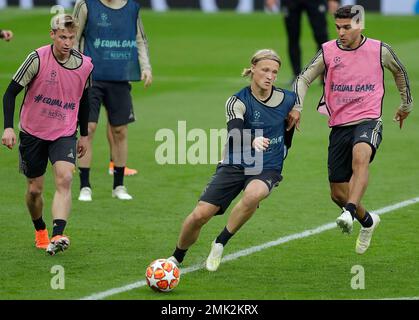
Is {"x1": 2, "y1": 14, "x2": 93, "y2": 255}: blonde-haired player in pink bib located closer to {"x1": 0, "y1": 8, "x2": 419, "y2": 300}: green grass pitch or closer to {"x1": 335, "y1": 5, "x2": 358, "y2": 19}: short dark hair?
{"x1": 0, "y1": 8, "x2": 419, "y2": 300}: green grass pitch

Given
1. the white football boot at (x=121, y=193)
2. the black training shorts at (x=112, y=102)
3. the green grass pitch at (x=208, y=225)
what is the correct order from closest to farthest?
the green grass pitch at (x=208, y=225)
the white football boot at (x=121, y=193)
the black training shorts at (x=112, y=102)

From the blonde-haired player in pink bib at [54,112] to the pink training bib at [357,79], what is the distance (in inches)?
95.1

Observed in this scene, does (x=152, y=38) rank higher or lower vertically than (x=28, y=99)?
higher

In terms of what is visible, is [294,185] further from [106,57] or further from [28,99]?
[28,99]

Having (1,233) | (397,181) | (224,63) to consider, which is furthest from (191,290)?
(224,63)

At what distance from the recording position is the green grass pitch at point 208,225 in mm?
10211

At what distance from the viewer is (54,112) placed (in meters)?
11.4

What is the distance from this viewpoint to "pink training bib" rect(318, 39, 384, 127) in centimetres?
1135

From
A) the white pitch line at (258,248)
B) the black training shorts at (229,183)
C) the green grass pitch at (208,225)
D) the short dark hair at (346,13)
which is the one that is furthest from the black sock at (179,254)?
the short dark hair at (346,13)

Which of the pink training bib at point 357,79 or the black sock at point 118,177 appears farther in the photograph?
the black sock at point 118,177

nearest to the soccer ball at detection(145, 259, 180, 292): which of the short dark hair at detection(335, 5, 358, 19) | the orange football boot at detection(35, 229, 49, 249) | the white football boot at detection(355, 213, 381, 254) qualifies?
the orange football boot at detection(35, 229, 49, 249)

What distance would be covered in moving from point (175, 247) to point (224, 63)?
1536 cm

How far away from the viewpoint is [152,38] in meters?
30.1

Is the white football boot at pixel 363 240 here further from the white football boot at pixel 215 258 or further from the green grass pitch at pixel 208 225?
Answer: the white football boot at pixel 215 258
